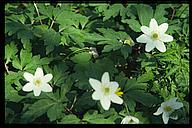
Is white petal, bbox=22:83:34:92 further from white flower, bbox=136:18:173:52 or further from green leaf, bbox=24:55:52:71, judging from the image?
white flower, bbox=136:18:173:52

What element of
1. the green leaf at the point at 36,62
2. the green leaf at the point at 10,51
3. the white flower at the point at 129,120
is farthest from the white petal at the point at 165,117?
the green leaf at the point at 10,51

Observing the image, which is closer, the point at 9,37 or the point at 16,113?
the point at 16,113

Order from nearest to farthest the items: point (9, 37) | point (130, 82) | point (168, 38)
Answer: point (130, 82)
point (168, 38)
point (9, 37)

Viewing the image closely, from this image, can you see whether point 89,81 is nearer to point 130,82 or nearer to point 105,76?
point 105,76

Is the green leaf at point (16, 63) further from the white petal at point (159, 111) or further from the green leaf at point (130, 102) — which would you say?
the white petal at point (159, 111)

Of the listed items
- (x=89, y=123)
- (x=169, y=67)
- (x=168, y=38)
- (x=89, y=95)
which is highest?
(x=168, y=38)

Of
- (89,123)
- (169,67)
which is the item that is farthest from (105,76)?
(169,67)

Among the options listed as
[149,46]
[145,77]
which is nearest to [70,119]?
[145,77]
